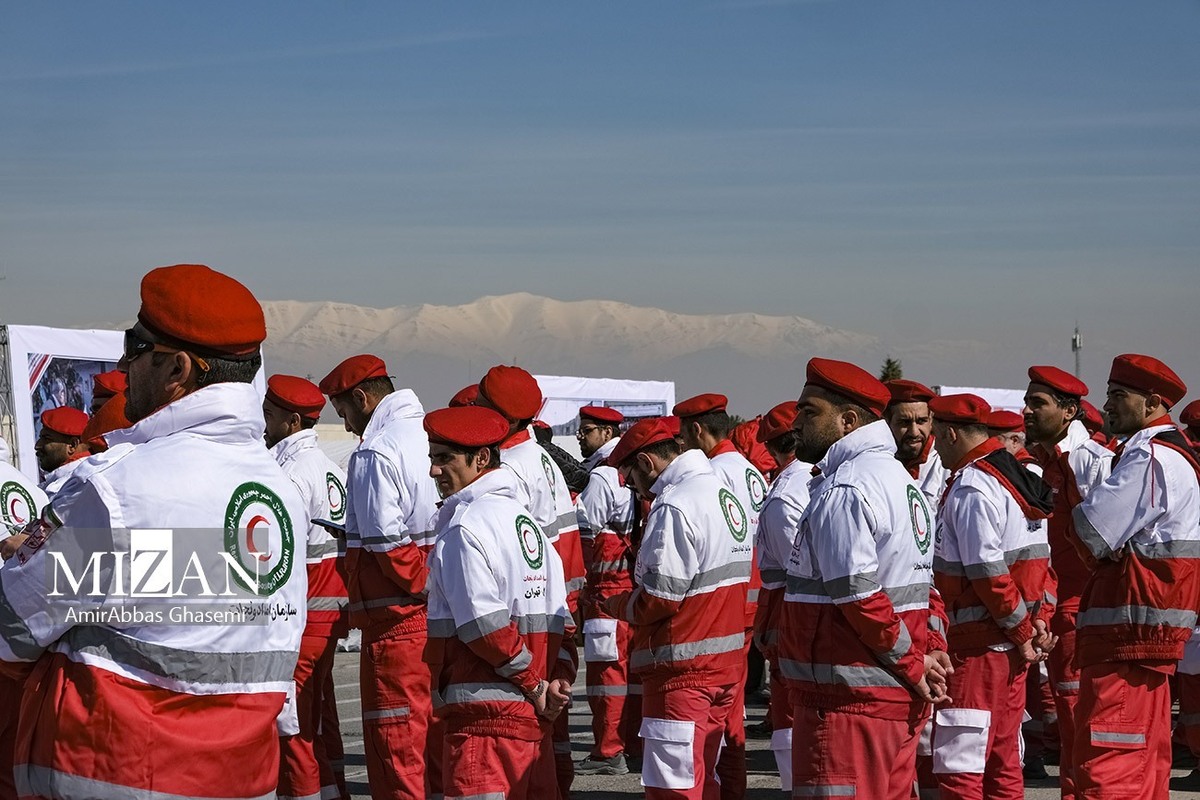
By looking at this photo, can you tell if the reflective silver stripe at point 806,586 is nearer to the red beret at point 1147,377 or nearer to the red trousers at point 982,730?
the red trousers at point 982,730

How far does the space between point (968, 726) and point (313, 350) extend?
174m

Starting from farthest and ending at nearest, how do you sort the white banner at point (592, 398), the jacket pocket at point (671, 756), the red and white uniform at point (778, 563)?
the white banner at point (592, 398), the red and white uniform at point (778, 563), the jacket pocket at point (671, 756)

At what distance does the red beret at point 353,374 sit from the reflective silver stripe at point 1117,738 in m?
4.44

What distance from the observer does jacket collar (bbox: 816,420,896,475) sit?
6.15 meters

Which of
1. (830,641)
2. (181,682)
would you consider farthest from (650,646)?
(181,682)

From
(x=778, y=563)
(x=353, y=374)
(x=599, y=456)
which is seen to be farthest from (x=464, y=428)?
(x=599, y=456)

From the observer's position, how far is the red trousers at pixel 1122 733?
22.4ft

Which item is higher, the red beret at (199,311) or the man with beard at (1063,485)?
the red beret at (199,311)

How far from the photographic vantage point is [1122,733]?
22.5ft

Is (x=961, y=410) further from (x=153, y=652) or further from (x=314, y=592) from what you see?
(x=153, y=652)

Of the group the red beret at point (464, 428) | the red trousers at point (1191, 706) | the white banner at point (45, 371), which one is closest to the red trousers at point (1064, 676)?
the red trousers at point (1191, 706)

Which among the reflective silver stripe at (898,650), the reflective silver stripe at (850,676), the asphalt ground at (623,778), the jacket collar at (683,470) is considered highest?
the jacket collar at (683,470)

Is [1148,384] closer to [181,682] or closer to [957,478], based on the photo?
[957,478]

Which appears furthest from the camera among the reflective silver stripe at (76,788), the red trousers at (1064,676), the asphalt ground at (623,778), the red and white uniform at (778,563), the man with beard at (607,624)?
the man with beard at (607,624)
